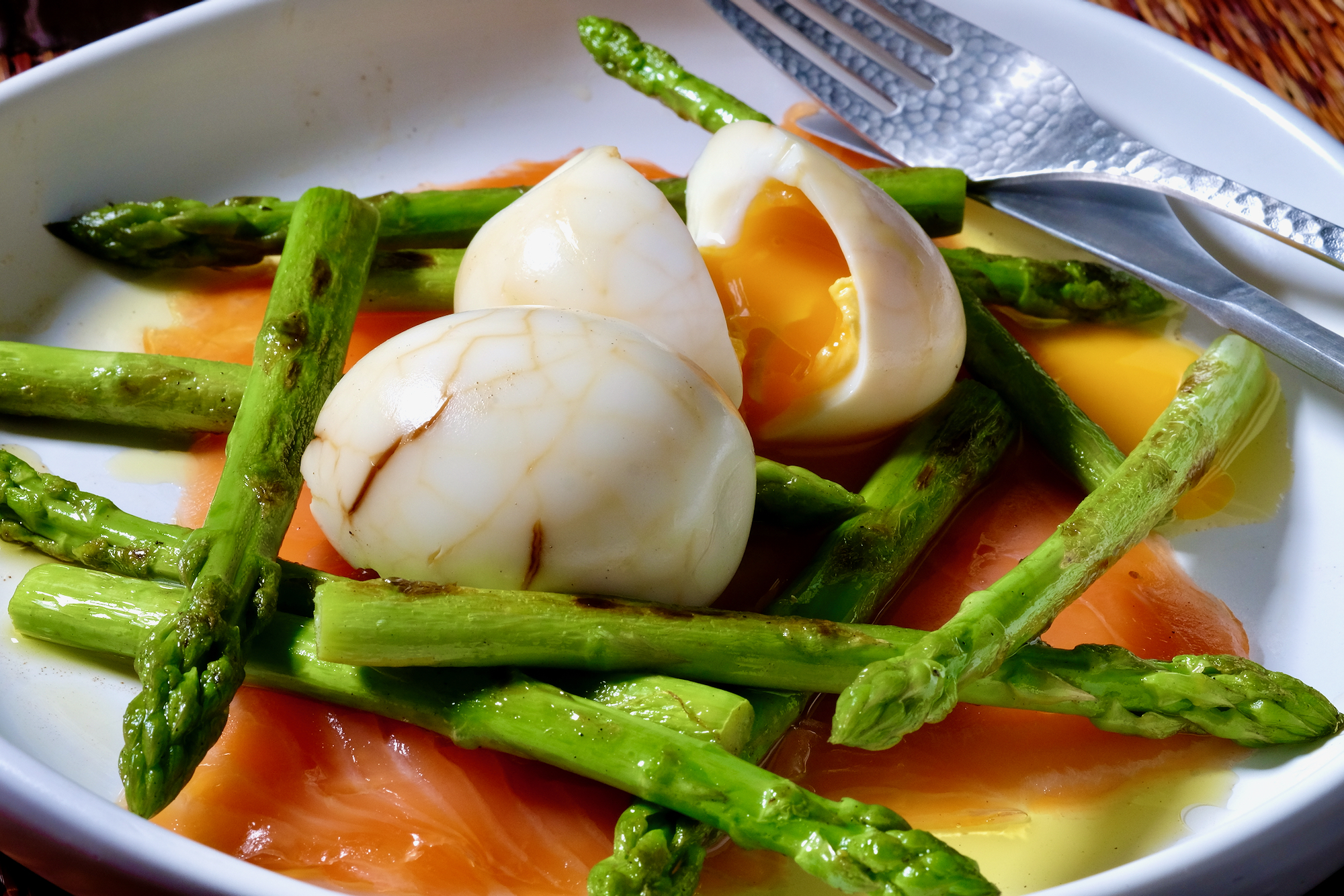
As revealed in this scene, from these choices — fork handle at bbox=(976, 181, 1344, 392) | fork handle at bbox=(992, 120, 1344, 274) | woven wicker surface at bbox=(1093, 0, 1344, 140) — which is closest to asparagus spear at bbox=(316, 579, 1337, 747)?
fork handle at bbox=(976, 181, 1344, 392)

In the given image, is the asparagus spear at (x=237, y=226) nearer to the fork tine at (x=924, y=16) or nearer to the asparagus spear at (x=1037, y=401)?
the asparagus spear at (x=1037, y=401)

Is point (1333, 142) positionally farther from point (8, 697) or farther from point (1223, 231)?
point (8, 697)

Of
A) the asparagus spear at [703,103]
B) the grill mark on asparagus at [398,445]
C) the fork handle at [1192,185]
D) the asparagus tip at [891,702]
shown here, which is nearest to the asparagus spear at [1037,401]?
the asparagus spear at [703,103]

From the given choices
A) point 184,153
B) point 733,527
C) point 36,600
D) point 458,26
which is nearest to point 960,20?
point 458,26

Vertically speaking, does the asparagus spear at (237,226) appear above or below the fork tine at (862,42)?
below

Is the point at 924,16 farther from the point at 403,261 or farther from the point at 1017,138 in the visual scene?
the point at 403,261

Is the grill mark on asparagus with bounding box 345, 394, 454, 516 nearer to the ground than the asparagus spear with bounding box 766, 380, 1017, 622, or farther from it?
farther from it

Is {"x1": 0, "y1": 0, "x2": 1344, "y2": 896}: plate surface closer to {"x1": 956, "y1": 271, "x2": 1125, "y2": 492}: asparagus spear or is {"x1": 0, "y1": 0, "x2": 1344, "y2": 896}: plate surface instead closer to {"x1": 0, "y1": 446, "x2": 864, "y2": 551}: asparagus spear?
{"x1": 0, "y1": 446, "x2": 864, "y2": 551}: asparagus spear
